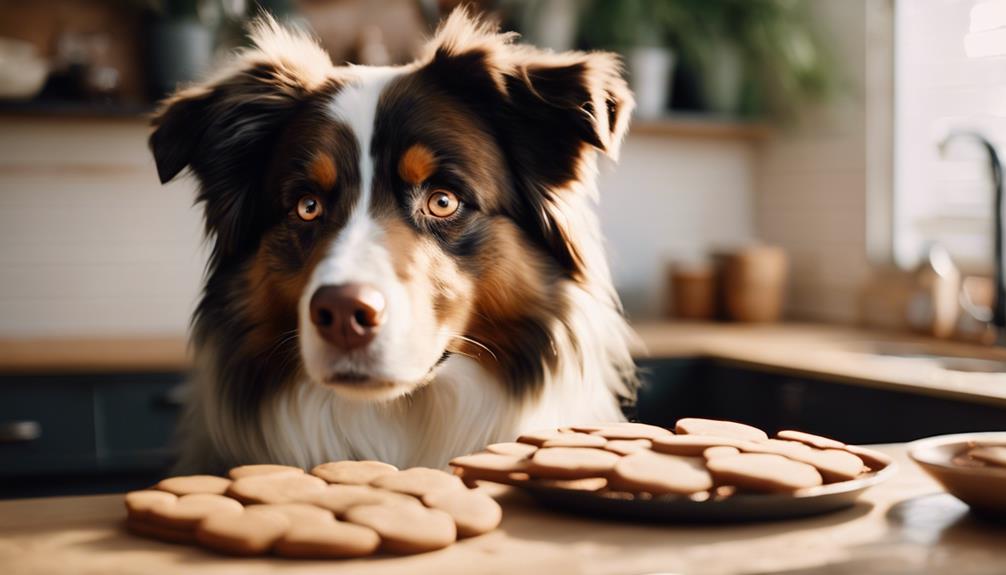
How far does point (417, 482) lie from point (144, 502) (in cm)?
24

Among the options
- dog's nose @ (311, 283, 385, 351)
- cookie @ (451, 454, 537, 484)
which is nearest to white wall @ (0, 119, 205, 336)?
dog's nose @ (311, 283, 385, 351)

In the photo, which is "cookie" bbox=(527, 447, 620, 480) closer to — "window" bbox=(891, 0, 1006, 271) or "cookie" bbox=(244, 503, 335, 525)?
"cookie" bbox=(244, 503, 335, 525)

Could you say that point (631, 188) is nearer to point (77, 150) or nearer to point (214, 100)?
point (77, 150)

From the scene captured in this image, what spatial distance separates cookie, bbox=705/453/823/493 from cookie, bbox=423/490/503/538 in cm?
20

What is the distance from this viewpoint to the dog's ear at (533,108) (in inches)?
67.2

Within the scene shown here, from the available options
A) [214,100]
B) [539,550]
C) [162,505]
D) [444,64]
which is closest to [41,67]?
[214,100]

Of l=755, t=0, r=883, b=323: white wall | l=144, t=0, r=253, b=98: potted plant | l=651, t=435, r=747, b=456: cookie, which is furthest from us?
l=755, t=0, r=883, b=323: white wall

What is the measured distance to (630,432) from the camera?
1.09 metres

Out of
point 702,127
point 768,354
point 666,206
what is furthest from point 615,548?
point 666,206

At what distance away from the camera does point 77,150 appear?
343 centimetres

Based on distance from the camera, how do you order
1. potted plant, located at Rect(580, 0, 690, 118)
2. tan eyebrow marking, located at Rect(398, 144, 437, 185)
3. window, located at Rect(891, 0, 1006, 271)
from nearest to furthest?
tan eyebrow marking, located at Rect(398, 144, 437, 185) < window, located at Rect(891, 0, 1006, 271) < potted plant, located at Rect(580, 0, 690, 118)

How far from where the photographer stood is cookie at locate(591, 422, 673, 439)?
1.06 meters

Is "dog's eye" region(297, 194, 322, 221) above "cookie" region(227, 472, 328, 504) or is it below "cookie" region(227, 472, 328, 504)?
above

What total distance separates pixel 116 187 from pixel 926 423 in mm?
2616
